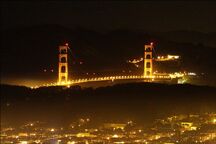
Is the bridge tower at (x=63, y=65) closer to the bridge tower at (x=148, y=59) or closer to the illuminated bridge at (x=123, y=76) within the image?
the illuminated bridge at (x=123, y=76)

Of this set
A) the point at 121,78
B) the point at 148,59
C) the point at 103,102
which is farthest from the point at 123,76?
the point at 103,102

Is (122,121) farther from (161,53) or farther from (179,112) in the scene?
(161,53)

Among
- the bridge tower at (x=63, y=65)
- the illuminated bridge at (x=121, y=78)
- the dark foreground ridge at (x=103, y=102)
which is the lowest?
the dark foreground ridge at (x=103, y=102)

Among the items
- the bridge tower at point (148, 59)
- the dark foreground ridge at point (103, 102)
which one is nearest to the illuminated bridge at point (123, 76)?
the bridge tower at point (148, 59)

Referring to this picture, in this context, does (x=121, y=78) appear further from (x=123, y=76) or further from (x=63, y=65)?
(x=63, y=65)

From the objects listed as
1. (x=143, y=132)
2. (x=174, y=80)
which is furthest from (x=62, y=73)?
(x=143, y=132)

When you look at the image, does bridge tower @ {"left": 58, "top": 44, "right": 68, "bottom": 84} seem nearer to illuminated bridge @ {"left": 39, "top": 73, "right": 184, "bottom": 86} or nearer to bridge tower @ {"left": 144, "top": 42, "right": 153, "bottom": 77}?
illuminated bridge @ {"left": 39, "top": 73, "right": 184, "bottom": 86}
